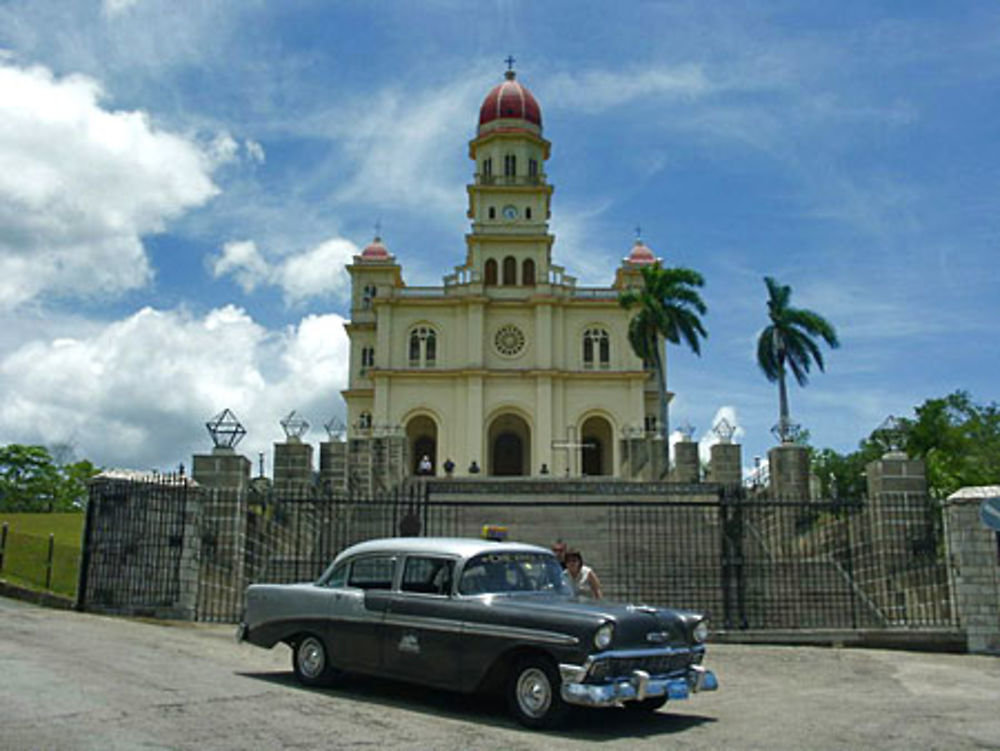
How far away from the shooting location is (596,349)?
4194 centimetres

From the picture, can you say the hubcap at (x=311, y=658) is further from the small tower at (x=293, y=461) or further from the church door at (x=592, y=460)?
the church door at (x=592, y=460)

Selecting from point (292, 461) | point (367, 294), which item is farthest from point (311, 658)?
point (367, 294)

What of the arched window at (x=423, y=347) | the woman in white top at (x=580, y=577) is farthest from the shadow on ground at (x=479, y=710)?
the arched window at (x=423, y=347)

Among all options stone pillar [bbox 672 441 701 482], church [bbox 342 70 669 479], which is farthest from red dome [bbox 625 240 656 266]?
stone pillar [bbox 672 441 701 482]

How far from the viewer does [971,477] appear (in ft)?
96.4

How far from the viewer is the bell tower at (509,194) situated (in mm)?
43469

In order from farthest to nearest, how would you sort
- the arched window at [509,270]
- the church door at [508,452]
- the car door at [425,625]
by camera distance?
the arched window at [509,270]
the church door at [508,452]
the car door at [425,625]

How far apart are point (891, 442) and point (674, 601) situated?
4.36m

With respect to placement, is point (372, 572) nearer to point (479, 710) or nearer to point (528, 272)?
point (479, 710)

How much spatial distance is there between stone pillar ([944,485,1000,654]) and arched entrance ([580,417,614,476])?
28.6 meters

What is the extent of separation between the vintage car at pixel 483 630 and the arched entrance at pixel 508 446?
33.8 meters

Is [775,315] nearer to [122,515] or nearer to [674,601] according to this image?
[674,601]

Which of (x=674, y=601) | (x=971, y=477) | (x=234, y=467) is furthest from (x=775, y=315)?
(x=234, y=467)

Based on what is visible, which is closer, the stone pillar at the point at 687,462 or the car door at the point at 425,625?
the car door at the point at 425,625
